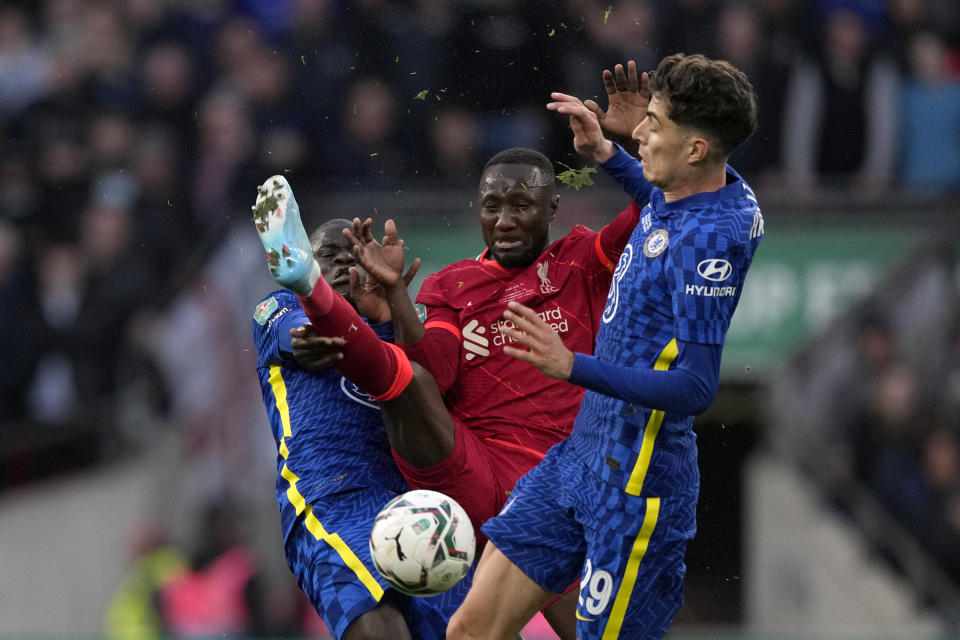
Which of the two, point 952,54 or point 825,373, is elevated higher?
point 952,54

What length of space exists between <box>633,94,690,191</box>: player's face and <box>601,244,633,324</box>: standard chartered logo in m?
0.27

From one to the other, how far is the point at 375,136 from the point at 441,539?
5280mm

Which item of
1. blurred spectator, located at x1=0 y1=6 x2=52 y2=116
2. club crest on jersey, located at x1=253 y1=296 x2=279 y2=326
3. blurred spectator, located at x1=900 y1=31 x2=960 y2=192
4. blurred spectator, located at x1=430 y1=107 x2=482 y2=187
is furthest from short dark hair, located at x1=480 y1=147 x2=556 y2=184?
blurred spectator, located at x1=0 y1=6 x2=52 y2=116

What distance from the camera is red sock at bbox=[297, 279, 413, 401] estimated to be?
5461 millimetres

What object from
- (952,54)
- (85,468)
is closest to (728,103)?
(952,54)

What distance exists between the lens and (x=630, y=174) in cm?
579

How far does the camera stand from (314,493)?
236 inches

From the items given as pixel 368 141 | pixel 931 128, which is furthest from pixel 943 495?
pixel 368 141

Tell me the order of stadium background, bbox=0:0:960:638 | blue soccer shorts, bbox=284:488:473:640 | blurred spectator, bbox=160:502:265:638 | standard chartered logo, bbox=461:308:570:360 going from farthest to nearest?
blurred spectator, bbox=160:502:265:638 < stadium background, bbox=0:0:960:638 < standard chartered logo, bbox=461:308:570:360 < blue soccer shorts, bbox=284:488:473:640

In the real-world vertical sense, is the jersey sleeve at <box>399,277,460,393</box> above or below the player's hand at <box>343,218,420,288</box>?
below

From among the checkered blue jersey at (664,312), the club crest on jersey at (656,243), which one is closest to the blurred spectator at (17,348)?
the checkered blue jersey at (664,312)

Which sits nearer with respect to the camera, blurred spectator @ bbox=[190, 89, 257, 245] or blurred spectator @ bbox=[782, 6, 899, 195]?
blurred spectator @ bbox=[782, 6, 899, 195]

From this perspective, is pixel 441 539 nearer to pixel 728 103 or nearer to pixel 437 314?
pixel 437 314

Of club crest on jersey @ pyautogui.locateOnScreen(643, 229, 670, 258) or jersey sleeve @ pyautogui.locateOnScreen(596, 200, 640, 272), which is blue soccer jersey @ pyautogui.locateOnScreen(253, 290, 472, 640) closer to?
jersey sleeve @ pyautogui.locateOnScreen(596, 200, 640, 272)
